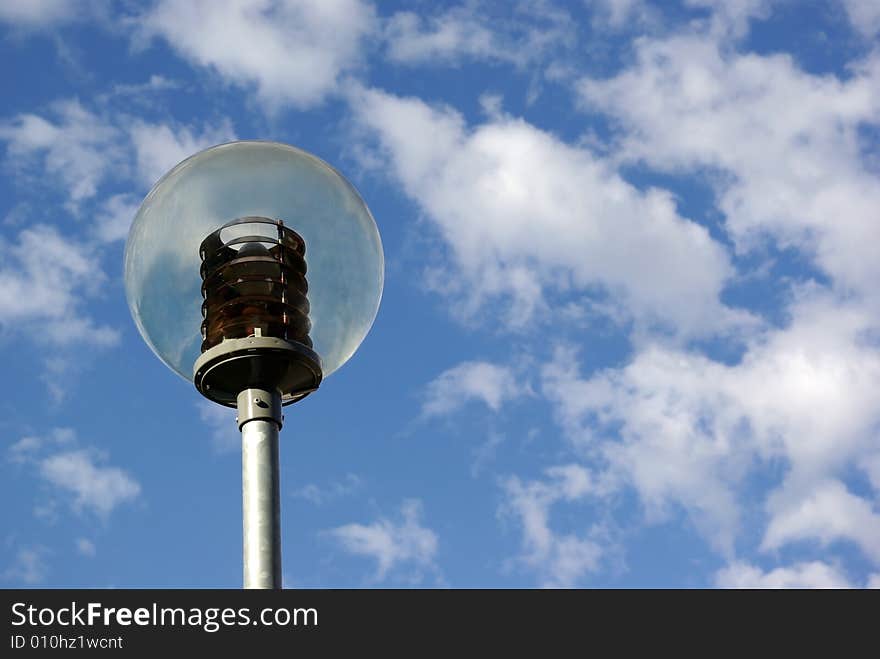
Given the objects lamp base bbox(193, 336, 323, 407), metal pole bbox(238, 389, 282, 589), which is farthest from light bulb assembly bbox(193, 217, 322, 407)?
metal pole bbox(238, 389, 282, 589)

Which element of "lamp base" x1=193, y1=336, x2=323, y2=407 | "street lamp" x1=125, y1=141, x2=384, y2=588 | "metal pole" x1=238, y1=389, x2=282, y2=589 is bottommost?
"metal pole" x1=238, y1=389, x2=282, y2=589

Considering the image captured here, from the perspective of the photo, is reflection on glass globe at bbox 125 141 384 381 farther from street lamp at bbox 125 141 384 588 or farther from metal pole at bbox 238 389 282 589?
metal pole at bbox 238 389 282 589

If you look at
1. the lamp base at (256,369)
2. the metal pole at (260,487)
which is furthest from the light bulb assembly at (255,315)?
the metal pole at (260,487)

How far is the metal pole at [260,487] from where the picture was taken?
652cm

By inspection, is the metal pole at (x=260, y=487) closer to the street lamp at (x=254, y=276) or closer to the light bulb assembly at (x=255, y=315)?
the street lamp at (x=254, y=276)

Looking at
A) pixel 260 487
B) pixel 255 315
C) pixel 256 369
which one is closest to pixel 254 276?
pixel 255 315

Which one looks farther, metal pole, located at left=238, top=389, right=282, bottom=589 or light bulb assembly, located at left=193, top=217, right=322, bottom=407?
light bulb assembly, located at left=193, top=217, right=322, bottom=407

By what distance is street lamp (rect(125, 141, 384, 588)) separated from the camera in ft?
23.4

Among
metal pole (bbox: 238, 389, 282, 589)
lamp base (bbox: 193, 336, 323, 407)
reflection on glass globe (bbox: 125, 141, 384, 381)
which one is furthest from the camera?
reflection on glass globe (bbox: 125, 141, 384, 381)

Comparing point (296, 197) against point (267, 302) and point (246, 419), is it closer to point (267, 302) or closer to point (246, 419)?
point (267, 302)
